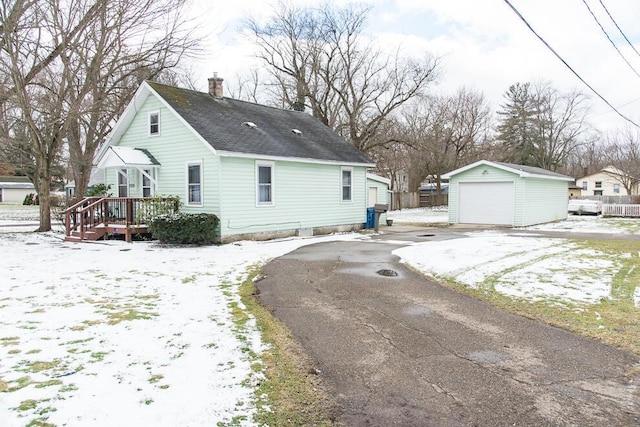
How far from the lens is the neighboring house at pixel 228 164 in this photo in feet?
48.3

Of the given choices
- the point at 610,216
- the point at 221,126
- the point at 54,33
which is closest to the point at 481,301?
the point at 221,126

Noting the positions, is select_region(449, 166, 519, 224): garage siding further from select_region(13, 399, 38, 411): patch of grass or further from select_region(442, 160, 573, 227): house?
select_region(13, 399, 38, 411): patch of grass

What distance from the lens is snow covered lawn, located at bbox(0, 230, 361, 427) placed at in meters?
3.60

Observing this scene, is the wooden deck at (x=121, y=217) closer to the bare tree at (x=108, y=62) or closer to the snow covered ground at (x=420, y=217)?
the bare tree at (x=108, y=62)

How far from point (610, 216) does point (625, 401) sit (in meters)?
31.2

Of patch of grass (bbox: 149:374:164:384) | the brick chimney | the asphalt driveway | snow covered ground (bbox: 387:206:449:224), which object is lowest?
the asphalt driveway

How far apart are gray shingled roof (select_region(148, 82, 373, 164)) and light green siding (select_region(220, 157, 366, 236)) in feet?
1.52

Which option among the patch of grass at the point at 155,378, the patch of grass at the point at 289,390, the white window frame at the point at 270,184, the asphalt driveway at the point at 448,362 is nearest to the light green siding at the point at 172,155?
the white window frame at the point at 270,184

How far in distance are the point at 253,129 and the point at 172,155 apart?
3.01 m

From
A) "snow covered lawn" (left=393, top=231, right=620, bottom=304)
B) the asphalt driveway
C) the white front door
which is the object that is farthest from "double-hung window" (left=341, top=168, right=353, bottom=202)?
the asphalt driveway

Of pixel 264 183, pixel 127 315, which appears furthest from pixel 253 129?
pixel 127 315

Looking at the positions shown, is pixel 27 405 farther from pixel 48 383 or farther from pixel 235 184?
pixel 235 184

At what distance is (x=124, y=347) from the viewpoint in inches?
197

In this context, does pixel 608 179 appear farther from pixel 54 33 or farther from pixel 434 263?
pixel 54 33
